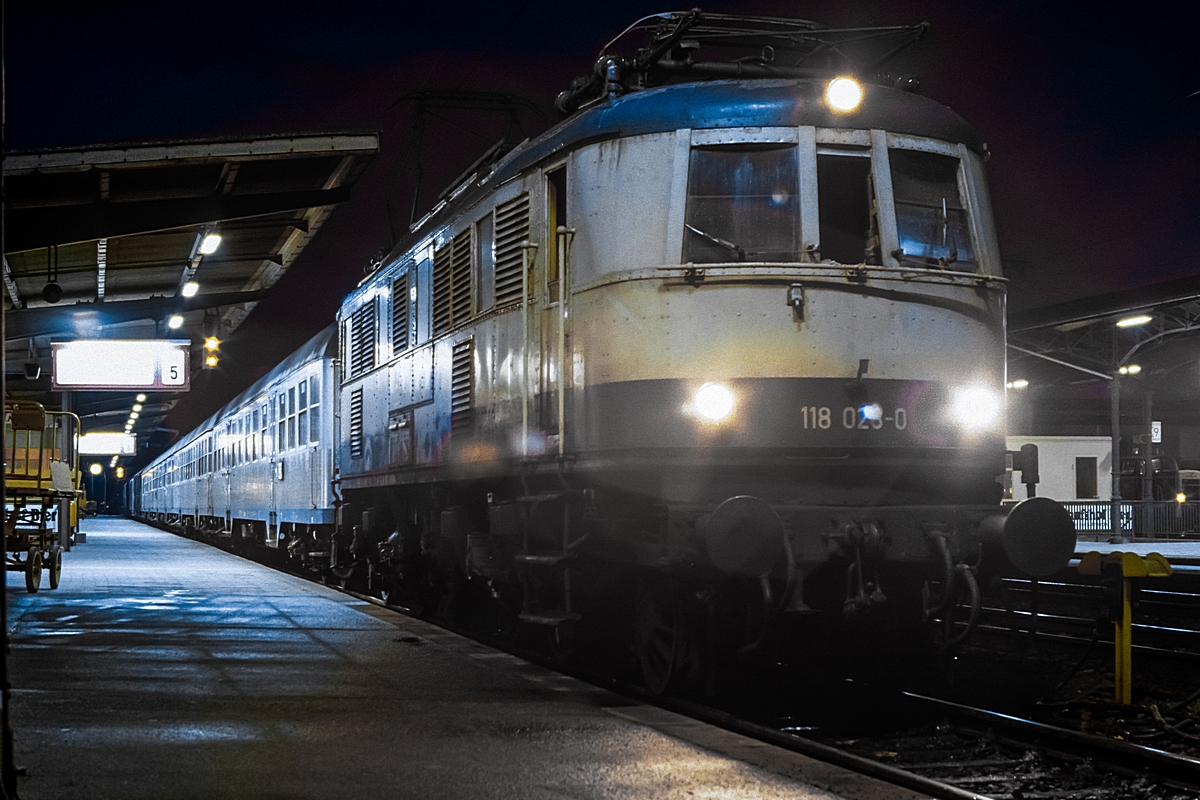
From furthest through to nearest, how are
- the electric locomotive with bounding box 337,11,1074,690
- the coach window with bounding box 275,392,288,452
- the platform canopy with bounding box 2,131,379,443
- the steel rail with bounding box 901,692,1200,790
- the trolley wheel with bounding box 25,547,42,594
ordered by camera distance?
the coach window with bounding box 275,392,288,452
the trolley wheel with bounding box 25,547,42,594
the platform canopy with bounding box 2,131,379,443
the electric locomotive with bounding box 337,11,1074,690
the steel rail with bounding box 901,692,1200,790

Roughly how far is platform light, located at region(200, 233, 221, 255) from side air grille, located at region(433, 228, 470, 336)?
26.0ft

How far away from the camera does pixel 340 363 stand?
49.3 feet

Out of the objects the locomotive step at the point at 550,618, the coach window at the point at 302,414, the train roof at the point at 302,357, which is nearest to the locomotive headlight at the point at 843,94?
the locomotive step at the point at 550,618

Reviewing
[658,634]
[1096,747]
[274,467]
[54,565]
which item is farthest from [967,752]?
[274,467]

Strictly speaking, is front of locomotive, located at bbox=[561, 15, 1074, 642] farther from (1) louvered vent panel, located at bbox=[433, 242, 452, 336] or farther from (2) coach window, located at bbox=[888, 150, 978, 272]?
(1) louvered vent panel, located at bbox=[433, 242, 452, 336]

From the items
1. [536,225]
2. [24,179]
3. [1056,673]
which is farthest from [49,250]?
[1056,673]

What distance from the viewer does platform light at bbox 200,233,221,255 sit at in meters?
17.5

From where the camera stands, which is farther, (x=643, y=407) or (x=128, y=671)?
(x=128, y=671)

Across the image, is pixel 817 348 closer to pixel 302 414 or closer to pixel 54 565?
pixel 302 414

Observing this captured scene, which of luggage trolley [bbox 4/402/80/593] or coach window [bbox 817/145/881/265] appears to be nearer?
coach window [bbox 817/145/881/265]

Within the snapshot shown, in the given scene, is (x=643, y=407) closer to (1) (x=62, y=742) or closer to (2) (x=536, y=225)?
(2) (x=536, y=225)

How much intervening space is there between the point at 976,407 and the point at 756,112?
85.1 inches

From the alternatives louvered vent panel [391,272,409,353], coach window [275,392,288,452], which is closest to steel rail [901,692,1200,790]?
louvered vent panel [391,272,409,353]

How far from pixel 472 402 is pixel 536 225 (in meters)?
1.67
